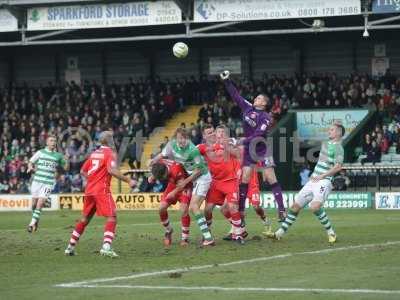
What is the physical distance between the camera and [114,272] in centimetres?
1345

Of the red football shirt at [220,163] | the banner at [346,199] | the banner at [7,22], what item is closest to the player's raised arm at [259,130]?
the red football shirt at [220,163]

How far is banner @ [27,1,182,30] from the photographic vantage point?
3619cm

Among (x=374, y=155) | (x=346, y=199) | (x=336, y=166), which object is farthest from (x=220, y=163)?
(x=374, y=155)

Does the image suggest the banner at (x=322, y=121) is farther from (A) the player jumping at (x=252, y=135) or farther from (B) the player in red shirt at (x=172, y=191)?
(B) the player in red shirt at (x=172, y=191)

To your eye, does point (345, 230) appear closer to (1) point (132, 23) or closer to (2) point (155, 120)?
(1) point (132, 23)

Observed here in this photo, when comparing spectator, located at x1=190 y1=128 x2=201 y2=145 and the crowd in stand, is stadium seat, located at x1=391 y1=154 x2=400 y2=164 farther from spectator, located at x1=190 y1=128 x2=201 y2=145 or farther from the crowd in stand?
spectator, located at x1=190 y1=128 x2=201 y2=145

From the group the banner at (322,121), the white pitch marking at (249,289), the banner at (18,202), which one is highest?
the banner at (322,121)

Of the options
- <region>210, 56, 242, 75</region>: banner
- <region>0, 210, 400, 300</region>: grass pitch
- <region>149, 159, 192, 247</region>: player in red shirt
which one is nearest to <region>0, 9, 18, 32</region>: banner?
<region>210, 56, 242, 75</region>: banner

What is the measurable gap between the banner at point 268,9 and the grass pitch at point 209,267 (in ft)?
46.9

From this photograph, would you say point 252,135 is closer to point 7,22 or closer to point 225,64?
point 7,22

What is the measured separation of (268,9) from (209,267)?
22355 millimetres

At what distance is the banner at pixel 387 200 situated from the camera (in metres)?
31.7

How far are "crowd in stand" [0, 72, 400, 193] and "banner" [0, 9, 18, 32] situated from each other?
4965 millimetres

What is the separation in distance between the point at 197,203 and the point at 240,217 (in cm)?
103
